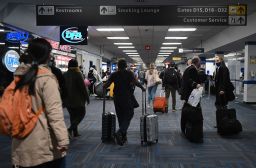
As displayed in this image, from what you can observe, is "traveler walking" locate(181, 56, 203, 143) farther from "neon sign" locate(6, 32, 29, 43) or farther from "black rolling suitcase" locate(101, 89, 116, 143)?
"neon sign" locate(6, 32, 29, 43)

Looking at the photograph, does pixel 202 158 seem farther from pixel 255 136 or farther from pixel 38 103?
pixel 38 103

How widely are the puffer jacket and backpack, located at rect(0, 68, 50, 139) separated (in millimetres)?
47

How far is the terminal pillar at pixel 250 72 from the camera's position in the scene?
1485 centimetres

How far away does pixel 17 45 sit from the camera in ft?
33.7

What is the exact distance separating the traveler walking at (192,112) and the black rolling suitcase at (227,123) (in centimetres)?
71

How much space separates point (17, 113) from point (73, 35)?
368 inches

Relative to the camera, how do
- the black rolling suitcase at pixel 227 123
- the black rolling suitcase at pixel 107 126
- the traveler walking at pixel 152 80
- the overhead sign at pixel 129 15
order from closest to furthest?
1. the black rolling suitcase at pixel 107 126
2. the black rolling suitcase at pixel 227 123
3. the overhead sign at pixel 129 15
4. the traveler walking at pixel 152 80

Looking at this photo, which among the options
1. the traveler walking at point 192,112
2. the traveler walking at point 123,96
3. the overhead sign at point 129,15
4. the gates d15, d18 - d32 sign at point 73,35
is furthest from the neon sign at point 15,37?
the traveler walking at point 192,112

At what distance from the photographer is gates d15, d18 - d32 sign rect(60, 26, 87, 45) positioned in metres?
11.1

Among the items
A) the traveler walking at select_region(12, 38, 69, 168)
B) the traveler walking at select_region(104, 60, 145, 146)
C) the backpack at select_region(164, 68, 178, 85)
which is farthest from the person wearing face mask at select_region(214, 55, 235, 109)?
the traveler walking at select_region(12, 38, 69, 168)

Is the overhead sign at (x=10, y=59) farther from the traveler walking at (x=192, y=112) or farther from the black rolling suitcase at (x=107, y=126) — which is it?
the traveler walking at (x=192, y=112)

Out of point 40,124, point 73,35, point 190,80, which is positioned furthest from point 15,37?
point 40,124

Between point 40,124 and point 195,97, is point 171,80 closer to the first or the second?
point 195,97

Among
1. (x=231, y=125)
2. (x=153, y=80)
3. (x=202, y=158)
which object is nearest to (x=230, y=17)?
(x=231, y=125)
